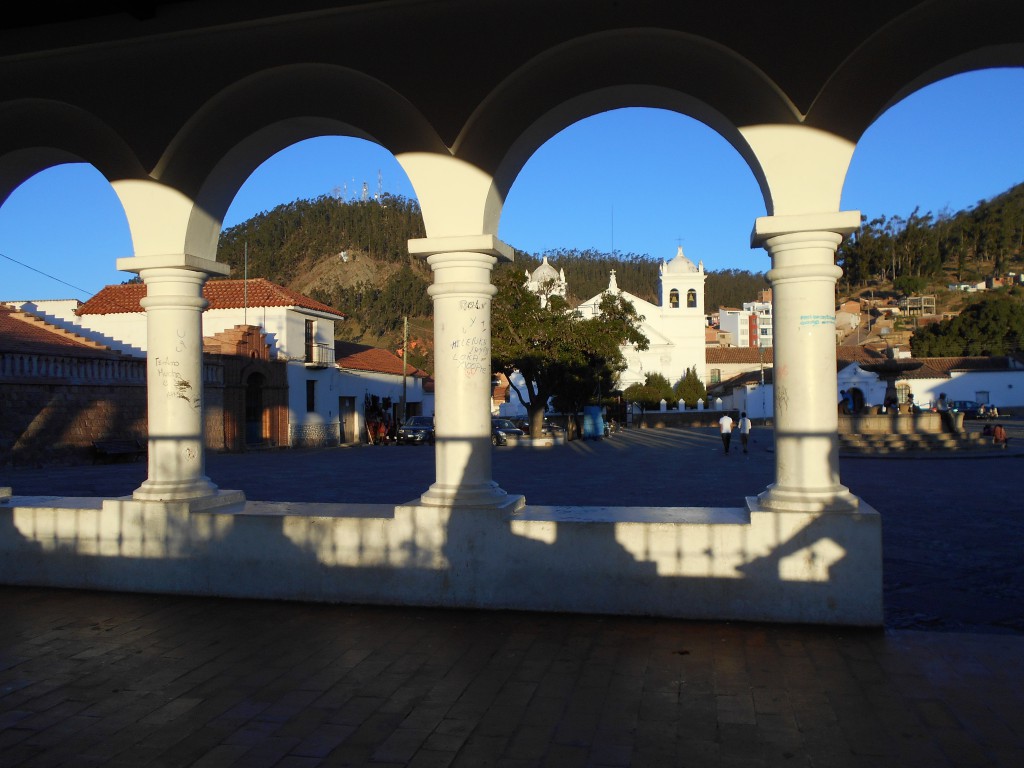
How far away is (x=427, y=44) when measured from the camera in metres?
5.16

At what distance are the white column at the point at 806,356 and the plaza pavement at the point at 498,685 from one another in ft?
2.56

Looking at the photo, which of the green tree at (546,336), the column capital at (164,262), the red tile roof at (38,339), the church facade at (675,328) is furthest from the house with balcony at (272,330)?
the church facade at (675,328)

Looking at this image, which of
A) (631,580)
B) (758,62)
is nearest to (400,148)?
(758,62)

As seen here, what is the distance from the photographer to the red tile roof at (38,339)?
21719 mm

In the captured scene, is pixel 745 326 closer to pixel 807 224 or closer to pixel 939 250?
pixel 939 250

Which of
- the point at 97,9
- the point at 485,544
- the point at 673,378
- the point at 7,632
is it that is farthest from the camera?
the point at 673,378

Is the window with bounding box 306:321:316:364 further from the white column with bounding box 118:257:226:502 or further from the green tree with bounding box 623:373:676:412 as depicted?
the white column with bounding box 118:257:226:502

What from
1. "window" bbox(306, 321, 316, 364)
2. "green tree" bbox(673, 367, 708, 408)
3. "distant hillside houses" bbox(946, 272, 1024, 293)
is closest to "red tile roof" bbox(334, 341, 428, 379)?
"window" bbox(306, 321, 316, 364)

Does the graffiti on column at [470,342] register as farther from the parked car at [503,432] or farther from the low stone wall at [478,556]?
the parked car at [503,432]

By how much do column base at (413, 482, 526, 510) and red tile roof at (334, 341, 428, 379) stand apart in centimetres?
3168

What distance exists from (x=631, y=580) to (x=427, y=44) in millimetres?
3402

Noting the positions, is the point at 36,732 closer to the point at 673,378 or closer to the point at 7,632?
the point at 7,632

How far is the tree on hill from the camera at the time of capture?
59000 mm

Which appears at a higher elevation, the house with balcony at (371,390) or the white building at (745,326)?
the white building at (745,326)
